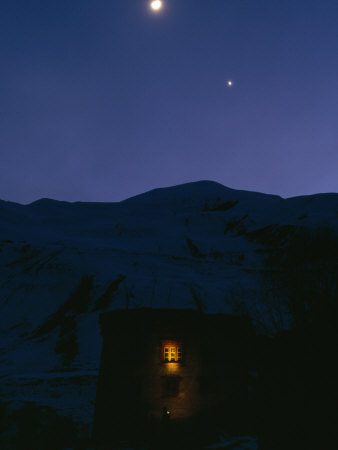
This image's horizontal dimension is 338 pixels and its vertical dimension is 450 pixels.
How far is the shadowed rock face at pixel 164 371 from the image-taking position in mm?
18047

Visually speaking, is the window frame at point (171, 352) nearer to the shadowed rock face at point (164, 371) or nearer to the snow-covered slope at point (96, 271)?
the shadowed rock face at point (164, 371)

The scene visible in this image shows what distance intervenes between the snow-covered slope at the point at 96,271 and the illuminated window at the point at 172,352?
7.33m

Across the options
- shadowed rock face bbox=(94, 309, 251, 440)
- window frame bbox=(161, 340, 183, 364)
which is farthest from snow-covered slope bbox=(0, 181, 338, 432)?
window frame bbox=(161, 340, 183, 364)

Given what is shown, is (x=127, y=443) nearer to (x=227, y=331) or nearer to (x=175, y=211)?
(x=227, y=331)

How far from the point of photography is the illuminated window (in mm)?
18969

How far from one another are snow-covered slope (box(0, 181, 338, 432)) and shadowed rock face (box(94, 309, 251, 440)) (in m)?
5.07

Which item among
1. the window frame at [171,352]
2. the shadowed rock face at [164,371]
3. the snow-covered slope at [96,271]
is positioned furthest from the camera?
the snow-covered slope at [96,271]

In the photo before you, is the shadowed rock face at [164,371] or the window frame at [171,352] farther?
the window frame at [171,352]

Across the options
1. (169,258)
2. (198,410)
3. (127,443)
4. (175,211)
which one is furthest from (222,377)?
(175,211)

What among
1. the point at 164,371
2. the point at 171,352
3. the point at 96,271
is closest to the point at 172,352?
the point at 171,352

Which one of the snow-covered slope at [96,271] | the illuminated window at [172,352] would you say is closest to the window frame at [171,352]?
the illuminated window at [172,352]

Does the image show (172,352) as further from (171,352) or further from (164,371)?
(164,371)

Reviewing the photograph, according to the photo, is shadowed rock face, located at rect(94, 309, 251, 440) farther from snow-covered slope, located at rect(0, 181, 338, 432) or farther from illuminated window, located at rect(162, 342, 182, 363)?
snow-covered slope, located at rect(0, 181, 338, 432)

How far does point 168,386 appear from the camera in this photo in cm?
1855
